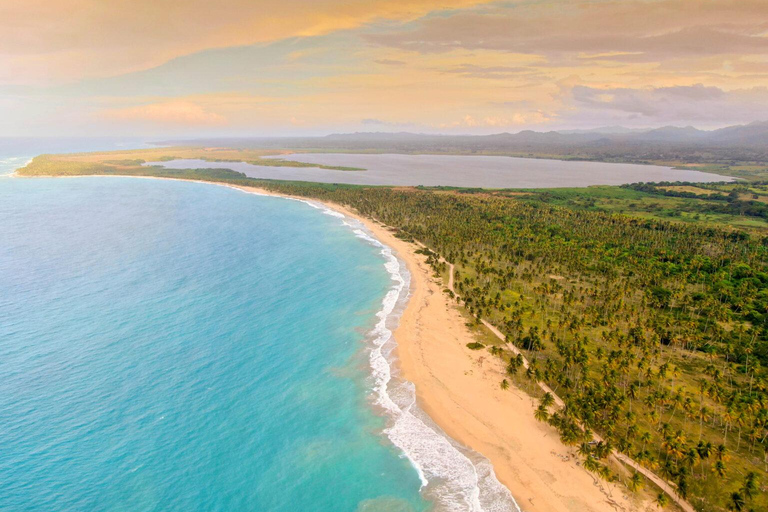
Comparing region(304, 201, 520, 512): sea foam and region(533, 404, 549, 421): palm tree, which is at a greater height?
region(533, 404, 549, 421): palm tree

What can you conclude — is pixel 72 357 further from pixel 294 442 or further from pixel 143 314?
pixel 294 442

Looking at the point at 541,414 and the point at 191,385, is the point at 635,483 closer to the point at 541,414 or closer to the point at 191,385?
the point at 541,414

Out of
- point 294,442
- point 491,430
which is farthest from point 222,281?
point 491,430

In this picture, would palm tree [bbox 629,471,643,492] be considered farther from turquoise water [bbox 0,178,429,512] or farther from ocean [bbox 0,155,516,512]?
turquoise water [bbox 0,178,429,512]

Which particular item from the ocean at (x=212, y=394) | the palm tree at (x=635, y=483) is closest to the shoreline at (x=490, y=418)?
the palm tree at (x=635, y=483)

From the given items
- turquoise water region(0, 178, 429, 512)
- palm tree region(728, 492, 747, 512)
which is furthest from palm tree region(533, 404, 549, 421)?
palm tree region(728, 492, 747, 512)

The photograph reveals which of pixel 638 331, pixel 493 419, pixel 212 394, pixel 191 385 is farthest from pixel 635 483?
pixel 191 385

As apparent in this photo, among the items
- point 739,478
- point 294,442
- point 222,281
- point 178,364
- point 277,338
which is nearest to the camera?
point 739,478
